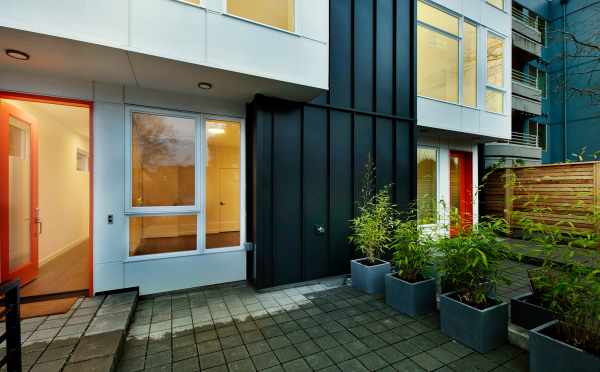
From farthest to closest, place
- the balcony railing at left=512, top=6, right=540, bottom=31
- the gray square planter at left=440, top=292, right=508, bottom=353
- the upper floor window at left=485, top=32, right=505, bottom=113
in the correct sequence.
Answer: the balcony railing at left=512, top=6, right=540, bottom=31 → the upper floor window at left=485, top=32, right=505, bottom=113 → the gray square planter at left=440, top=292, right=508, bottom=353

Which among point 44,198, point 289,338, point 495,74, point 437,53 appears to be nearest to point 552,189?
point 495,74

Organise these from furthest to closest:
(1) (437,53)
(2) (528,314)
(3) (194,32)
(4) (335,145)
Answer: (1) (437,53)
(4) (335,145)
(3) (194,32)
(2) (528,314)

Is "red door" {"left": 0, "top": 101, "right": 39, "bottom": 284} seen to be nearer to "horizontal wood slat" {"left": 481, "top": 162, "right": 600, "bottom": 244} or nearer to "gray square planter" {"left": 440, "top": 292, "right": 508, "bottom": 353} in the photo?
"gray square planter" {"left": 440, "top": 292, "right": 508, "bottom": 353}

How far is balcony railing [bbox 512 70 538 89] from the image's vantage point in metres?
10.2

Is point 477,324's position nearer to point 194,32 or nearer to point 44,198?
point 194,32

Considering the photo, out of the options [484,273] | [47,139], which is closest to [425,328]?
[484,273]

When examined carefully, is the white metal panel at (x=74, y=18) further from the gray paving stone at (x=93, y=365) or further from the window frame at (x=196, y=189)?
the gray paving stone at (x=93, y=365)

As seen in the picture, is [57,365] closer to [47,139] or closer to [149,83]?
[149,83]

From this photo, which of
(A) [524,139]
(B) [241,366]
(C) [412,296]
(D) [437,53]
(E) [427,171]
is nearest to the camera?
(B) [241,366]

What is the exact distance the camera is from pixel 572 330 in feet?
6.46

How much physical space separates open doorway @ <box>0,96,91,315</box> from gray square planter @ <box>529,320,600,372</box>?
4769mm

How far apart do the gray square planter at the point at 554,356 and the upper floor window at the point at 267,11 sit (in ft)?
13.3

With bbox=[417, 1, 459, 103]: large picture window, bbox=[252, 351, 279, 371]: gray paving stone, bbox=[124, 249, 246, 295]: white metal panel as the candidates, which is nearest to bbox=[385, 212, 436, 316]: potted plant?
bbox=[252, 351, 279, 371]: gray paving stone

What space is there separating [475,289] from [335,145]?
271 cm
